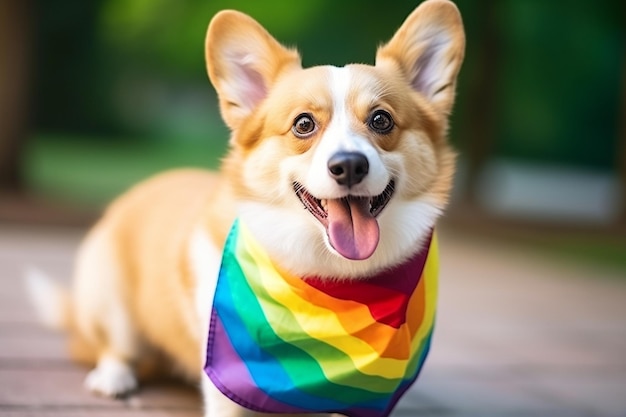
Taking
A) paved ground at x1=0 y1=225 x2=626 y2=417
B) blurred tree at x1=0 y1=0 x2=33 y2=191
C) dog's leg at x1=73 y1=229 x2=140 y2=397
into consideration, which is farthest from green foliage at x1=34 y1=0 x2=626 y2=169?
dog's leg at x1=73 y1=229 x2=140 y2=397

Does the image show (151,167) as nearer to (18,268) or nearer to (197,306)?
(18,268)

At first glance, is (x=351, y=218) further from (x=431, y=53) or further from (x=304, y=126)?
(x=431, y=53)

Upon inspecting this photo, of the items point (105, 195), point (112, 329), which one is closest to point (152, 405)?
point (112, 329)

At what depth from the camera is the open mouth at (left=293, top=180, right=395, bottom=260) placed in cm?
176

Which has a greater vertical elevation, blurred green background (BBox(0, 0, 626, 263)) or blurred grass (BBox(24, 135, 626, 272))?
blurred green background (BBox(0, 0, 626, 263))

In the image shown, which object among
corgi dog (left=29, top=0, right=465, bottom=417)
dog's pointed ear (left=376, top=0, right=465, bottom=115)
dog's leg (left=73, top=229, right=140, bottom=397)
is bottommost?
dog's leg (left=73, top=229, right=140, bottom=397)

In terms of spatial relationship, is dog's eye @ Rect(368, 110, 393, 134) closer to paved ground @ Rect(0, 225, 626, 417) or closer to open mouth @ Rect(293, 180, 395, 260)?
open mouth @ Rect(293, 180, 395, 260)

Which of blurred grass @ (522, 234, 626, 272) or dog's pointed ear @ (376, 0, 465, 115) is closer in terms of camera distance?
dog's pointed ear @ (376, 0, 465, 115)

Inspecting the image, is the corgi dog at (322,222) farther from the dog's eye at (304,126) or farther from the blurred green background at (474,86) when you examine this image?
the blurred green background at (474,86)

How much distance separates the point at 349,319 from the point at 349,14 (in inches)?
253

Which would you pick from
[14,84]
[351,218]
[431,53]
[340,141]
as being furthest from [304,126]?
[14,84]

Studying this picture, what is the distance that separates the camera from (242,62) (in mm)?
2064

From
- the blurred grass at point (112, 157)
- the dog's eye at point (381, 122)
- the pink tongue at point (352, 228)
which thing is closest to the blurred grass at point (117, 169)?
the blurred grass at point (112, 157)

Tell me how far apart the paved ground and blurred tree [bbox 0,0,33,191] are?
90 cm
